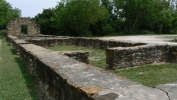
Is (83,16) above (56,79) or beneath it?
above

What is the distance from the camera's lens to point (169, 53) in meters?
8.93

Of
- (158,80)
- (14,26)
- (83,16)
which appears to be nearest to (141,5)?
(83,16)

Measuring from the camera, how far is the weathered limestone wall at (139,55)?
304 inches

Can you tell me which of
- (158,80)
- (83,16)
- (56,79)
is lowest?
(158,80)

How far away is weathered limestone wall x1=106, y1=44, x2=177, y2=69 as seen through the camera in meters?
7.73

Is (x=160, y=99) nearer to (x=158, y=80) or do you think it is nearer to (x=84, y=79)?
(x=84, y=79)

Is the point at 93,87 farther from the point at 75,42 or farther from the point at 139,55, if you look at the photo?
the point at 75,42

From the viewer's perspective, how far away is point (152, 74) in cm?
670

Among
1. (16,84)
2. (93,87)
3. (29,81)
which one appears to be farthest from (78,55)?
(93,87)

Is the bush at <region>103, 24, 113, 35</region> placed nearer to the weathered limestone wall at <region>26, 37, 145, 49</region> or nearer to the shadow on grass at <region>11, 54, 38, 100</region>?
the weathered limestone wall at <region>26, 37, 145, 49</region>

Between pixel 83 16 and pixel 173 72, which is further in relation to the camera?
pixel 83 16

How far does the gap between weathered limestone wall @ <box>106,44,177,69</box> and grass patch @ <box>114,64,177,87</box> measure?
1.15 feet

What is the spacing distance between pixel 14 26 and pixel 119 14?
20653 millimetres

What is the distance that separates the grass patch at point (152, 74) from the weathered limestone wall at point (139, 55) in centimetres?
35
